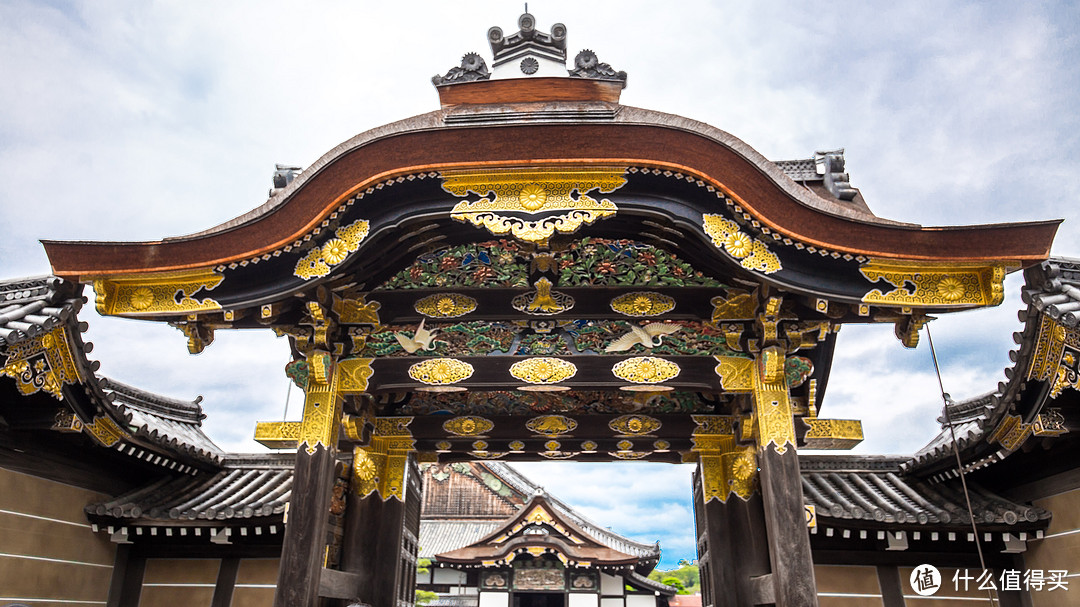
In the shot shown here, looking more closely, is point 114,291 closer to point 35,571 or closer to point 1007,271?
point 35,571

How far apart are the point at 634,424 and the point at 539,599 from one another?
41.0ft

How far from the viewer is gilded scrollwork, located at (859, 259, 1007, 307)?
5336 mm

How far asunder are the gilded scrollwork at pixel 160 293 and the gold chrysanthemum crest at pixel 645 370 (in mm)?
3702

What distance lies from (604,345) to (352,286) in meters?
2.55

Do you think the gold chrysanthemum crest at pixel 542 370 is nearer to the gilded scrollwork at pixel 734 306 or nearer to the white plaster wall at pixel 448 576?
Result: the gilded scrollwork at pixel 734 306

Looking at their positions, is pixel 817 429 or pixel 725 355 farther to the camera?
pixel 817 429

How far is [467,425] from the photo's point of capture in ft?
26.9

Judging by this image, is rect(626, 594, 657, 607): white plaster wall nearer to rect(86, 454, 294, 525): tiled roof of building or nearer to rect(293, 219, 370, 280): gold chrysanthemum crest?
rect(86, 454, 294, 525): tiled roof of building

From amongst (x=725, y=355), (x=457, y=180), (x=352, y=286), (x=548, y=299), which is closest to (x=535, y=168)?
(x=457, y=180)

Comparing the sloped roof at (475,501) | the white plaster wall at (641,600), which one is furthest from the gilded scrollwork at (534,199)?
the sloped roof at (475,501)

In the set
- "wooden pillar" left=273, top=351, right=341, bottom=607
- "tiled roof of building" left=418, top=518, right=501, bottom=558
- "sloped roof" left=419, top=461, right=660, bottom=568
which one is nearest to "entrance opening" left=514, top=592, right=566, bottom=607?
"tiled roof of building" left=418, top=518, right=501, bottom=558

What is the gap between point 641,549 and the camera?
20891mm

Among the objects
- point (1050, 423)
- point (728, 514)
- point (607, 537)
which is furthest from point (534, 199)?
point (607, 537)

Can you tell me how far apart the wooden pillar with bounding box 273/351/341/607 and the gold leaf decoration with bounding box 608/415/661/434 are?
3336 mm
